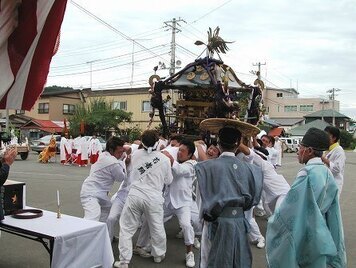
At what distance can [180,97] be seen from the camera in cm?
830

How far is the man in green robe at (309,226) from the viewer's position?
3.10 metres

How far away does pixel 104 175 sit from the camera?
6.04 metres

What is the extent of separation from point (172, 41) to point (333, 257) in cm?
2599

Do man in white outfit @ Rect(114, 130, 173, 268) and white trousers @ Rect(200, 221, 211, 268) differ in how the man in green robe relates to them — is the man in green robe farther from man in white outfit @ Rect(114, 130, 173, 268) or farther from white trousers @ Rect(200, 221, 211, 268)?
man in white outfit @ Rect(114, 130, 173, 268)

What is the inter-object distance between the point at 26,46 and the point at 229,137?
206cm

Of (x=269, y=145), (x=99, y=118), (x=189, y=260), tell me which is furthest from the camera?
(x=99, y=118)

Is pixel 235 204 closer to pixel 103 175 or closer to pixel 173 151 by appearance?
pixel 173 151

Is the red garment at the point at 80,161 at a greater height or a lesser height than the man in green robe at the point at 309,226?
lesser

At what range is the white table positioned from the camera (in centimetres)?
400

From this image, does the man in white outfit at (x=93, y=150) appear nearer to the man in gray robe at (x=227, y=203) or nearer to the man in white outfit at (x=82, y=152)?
the man in white outfit at (x=82, y=152)

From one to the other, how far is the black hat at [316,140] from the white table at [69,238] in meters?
2.35

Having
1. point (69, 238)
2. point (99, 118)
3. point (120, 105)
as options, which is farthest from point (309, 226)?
point (120, 105)

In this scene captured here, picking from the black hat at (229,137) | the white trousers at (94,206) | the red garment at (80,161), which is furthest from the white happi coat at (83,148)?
the black hat at (229,137)

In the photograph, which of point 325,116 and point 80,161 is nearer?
point 80,161
